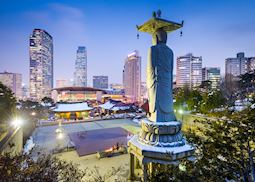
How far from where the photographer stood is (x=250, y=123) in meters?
4.25

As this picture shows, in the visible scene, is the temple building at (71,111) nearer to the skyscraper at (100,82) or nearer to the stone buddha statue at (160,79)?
the stone buddha statue at (160,79)

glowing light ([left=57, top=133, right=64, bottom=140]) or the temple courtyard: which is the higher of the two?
the temple courtyard

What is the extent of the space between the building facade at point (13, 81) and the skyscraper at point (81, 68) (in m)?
54.5

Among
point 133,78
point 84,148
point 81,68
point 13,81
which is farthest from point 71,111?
point 81,68

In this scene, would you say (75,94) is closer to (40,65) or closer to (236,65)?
(40,65)

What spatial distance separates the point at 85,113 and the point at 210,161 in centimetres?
2721

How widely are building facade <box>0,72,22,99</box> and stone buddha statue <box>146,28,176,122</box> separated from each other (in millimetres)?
107342

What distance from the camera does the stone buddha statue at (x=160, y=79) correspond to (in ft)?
23.0

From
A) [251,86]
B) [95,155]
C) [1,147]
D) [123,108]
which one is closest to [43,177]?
[1,147]

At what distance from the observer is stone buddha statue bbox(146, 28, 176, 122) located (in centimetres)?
700

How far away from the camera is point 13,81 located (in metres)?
102

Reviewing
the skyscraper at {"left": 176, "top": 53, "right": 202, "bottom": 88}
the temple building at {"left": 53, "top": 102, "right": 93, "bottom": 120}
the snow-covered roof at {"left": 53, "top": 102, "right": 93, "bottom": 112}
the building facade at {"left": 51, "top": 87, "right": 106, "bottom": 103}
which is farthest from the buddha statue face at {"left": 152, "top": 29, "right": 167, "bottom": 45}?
the skyscraper at {"left": 176, "top": 53, "right": 202, "bottom": 88}

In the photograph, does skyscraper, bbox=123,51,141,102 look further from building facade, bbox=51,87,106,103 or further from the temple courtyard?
the temple courtyard

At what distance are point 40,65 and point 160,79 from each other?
406 feet
